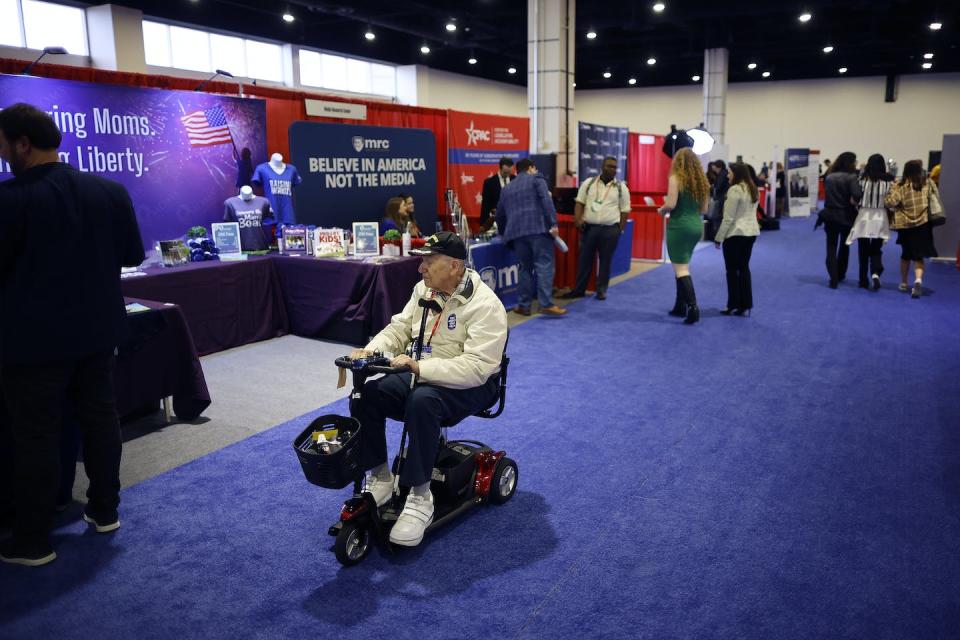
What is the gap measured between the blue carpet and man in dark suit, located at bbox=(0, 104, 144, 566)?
0.31 m

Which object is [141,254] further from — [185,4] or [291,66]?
[291,66]

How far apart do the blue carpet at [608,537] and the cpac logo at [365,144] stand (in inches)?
125

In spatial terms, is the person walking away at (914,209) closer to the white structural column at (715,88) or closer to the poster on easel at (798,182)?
the white structural column at (715,88)

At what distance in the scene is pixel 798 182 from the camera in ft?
56.2

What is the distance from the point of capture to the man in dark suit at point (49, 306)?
2287mm

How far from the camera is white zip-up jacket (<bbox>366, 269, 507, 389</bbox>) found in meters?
2.44

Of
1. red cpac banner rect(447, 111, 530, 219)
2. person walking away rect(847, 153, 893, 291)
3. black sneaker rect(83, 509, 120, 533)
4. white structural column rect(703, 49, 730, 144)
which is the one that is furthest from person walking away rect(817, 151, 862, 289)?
white structural column rect(703, 49, 730, 144)

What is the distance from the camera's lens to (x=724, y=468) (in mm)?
3199

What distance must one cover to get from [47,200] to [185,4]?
35.8 feet

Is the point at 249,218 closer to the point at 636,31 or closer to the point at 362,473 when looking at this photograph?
the point at 362,473

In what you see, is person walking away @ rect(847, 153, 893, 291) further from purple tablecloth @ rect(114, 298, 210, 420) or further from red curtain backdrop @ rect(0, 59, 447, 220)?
purple tablecloth @ rect(114, 298, 210, 420)

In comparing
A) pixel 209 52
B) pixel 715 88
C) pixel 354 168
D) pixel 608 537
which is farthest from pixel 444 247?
pixel 715 88

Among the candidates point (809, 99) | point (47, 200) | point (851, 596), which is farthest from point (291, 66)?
point (809, 99)

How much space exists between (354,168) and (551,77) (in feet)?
11.2
